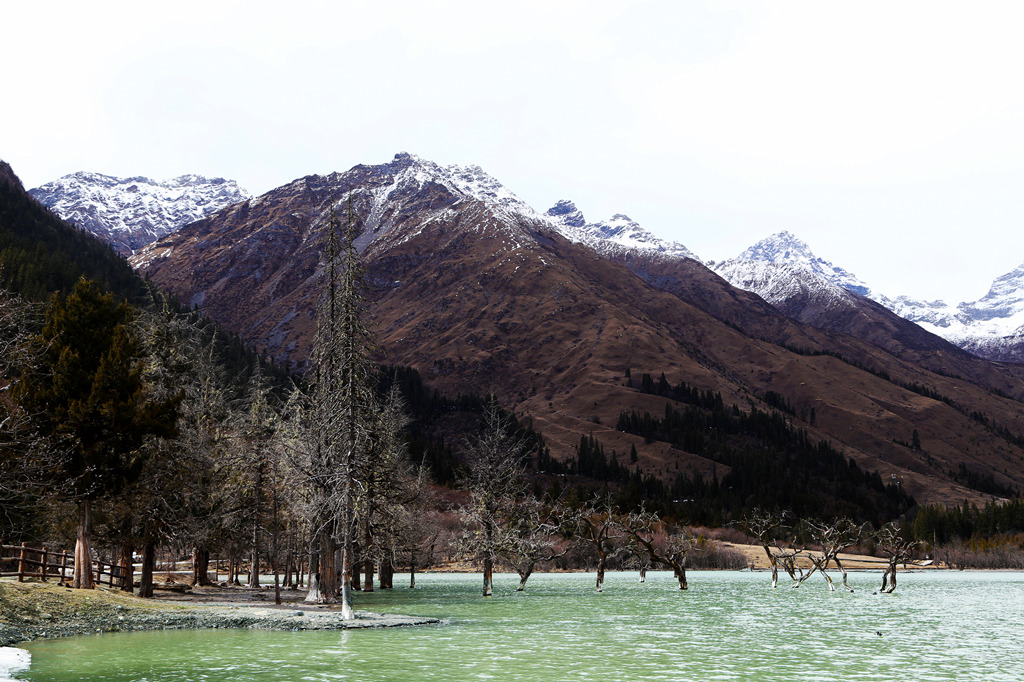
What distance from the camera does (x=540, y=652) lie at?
36688 millimetres

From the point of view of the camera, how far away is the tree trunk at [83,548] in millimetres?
48281

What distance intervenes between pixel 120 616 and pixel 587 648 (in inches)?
1038

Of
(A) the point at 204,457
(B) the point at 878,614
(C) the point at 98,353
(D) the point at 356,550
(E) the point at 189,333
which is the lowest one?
(B) the point at 878,614

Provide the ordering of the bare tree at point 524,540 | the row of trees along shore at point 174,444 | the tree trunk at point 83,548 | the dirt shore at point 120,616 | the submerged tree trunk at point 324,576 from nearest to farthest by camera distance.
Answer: the dirt shore at point 120,616 → the row of trees along shore at point 174,444 → the tree trunk at point 83,548 → the submerged tree trunk at point 324,576 → the bare tree at point 524,540

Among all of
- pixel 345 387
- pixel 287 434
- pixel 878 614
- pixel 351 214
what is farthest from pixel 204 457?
pixel 878 614

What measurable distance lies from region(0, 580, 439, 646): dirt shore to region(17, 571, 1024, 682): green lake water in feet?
5.91

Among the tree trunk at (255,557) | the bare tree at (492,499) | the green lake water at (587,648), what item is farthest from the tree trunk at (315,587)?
the bare tree at (492,499)

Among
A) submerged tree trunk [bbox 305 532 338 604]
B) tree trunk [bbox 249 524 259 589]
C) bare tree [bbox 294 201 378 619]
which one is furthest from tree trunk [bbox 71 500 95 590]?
tree trunk [bbox 249 524 259 589]

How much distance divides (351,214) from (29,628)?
28.9 m

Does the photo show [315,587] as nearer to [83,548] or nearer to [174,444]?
[174,444]

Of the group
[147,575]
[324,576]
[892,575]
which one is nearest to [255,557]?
[324,576]

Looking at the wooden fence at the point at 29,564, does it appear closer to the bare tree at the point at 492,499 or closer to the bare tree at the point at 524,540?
the bare tree at the point at 492,499

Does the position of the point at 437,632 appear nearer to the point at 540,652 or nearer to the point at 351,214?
the point at 540,652

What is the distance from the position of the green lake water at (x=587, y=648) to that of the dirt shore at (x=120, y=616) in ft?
5.91
